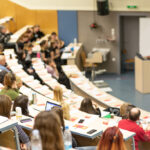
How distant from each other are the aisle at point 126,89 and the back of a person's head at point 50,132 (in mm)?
6574

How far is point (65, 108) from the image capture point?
525cm

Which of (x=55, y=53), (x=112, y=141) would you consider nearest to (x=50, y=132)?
(x=112, y=141)

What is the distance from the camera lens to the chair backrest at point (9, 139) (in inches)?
159

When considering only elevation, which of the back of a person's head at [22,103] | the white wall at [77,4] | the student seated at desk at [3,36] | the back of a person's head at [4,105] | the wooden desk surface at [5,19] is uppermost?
the white wall at [77,4]

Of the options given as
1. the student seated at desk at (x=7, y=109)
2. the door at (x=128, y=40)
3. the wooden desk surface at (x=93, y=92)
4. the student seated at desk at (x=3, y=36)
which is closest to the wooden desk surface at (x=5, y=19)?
the student seated at desk at (x=3, y=36)

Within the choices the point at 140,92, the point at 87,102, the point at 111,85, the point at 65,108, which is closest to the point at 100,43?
the point at 111,85

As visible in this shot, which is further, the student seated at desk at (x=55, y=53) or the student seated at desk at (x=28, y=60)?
the student seated at desk at (x=55, y=53)

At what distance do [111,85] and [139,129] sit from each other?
7026mm

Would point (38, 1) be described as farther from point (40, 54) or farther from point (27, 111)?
point (27, 111)

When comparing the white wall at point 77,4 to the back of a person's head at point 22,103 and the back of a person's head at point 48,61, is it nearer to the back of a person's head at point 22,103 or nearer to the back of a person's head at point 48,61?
the back of a person's head at point 48,61

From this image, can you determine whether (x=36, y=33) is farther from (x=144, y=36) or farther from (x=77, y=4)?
(x=144, y=36)

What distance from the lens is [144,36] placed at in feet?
40.4

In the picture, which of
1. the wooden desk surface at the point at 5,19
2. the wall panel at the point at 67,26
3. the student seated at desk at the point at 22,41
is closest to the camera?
the student seated at desk at the point at 22,41

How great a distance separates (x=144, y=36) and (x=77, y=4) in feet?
8.98
